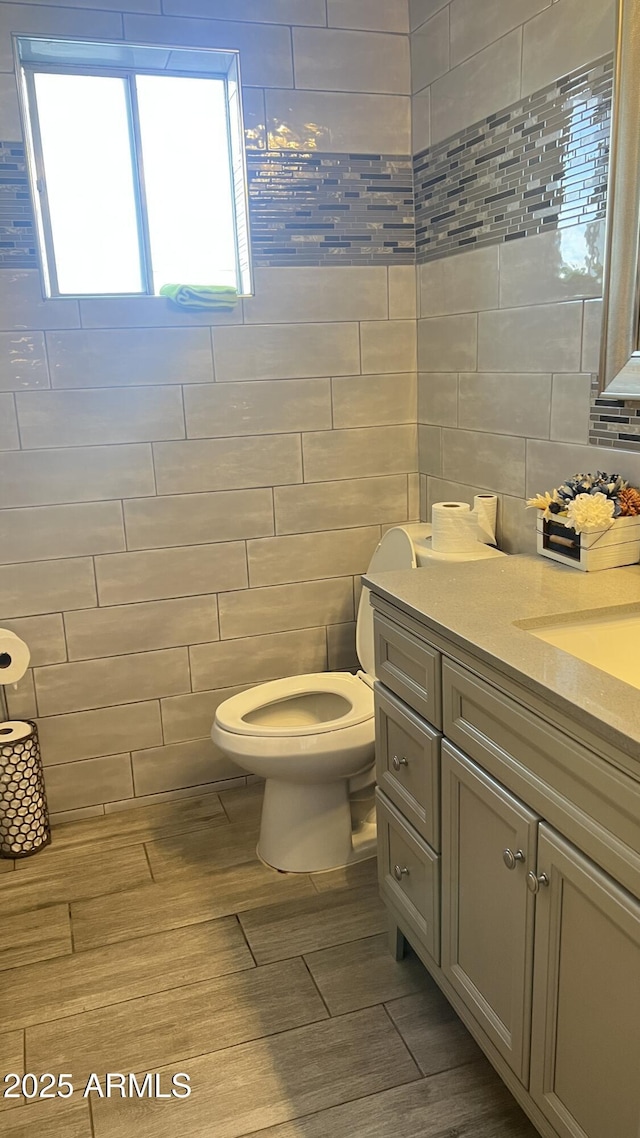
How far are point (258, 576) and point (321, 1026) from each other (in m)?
1.31

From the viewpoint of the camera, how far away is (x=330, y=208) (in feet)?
8.07

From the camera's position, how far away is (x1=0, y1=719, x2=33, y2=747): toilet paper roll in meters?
2.33

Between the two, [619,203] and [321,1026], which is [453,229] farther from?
[321,1026]

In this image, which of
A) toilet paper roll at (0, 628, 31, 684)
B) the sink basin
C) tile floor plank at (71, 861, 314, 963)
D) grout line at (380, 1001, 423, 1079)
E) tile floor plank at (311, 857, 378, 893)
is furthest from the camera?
toilet paper roll at (0, 628, 31, 684)

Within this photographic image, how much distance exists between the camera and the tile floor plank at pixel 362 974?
1.81 m

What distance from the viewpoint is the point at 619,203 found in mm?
1630

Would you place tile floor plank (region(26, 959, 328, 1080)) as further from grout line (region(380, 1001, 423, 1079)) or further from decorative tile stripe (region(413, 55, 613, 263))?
decorative tile stripe (region(413, 55, 613, 263))

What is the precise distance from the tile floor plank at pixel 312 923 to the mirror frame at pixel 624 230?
54.1 inches

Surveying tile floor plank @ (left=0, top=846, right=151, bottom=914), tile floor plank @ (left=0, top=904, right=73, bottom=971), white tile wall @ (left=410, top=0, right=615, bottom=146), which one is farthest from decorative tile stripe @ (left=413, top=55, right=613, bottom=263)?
tile floor plank @ (left=0, top=904, right=73, bottom=971)

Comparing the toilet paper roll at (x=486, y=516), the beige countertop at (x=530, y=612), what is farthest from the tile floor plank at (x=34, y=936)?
the toilet paper roll at (x=486, y=516)

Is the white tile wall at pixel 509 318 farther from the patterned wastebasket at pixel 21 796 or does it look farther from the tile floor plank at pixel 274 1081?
the patterned wastebasket at pixel 21 796

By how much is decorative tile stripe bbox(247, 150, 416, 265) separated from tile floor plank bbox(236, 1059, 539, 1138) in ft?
6.95

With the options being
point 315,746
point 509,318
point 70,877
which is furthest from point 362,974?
point 509,318

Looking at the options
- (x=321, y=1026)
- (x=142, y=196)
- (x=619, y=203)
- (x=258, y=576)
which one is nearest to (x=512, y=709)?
(x=321, y=1026)
